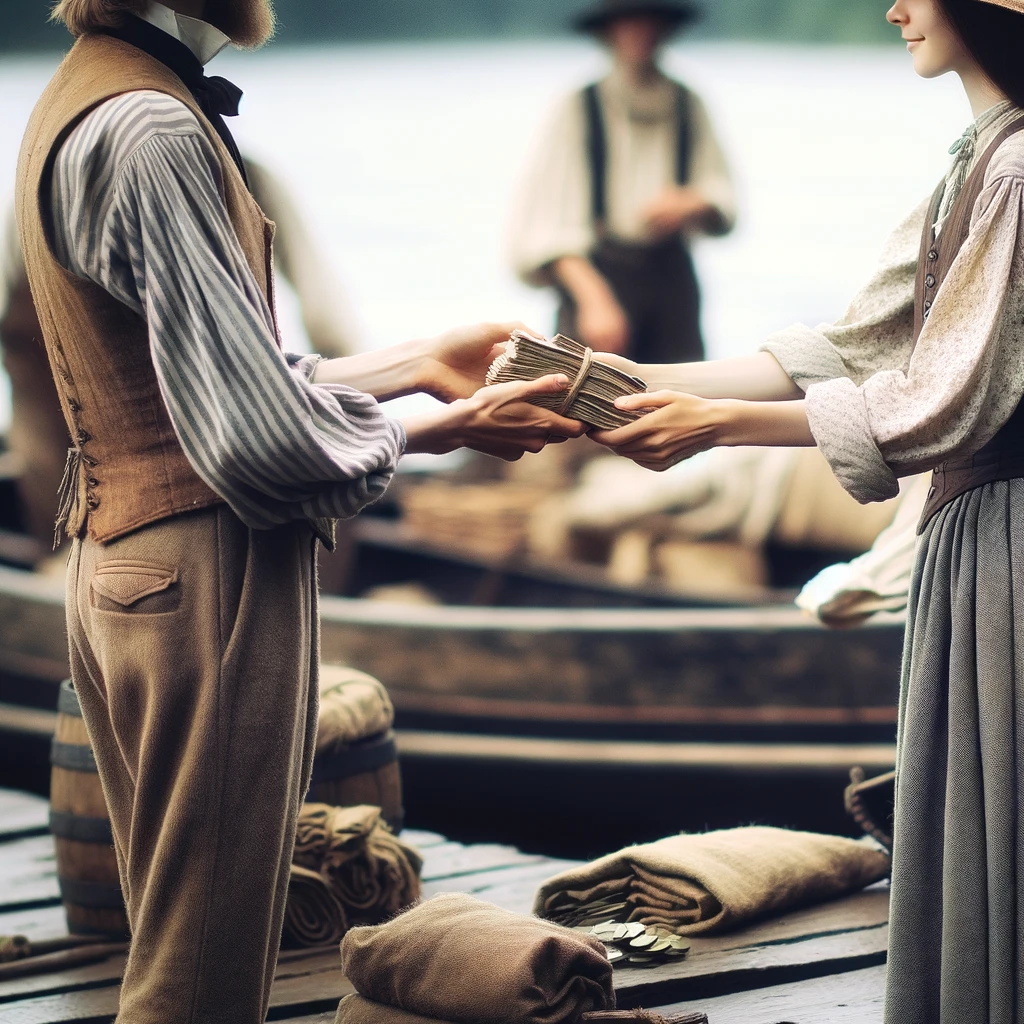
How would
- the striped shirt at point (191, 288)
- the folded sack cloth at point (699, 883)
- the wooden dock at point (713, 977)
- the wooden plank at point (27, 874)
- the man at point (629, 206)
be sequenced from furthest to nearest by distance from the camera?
1. the man at point (629, 206)
2. the wooden plank at point (27, 874)
3. the folded sack cloth at point (699, 883)
4. the wooden dock at point (713, 977)
5. the striped shirt at point (191, 288)

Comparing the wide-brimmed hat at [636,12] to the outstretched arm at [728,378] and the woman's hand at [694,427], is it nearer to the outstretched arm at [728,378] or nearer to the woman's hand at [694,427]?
the outstretched arm at [728,378]

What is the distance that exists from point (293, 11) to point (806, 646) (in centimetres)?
590

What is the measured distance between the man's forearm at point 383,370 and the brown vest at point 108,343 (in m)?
0.48

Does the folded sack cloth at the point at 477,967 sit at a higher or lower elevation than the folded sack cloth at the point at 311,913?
higher

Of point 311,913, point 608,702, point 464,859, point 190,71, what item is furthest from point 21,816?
point 190,71

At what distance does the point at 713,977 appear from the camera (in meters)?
2.63

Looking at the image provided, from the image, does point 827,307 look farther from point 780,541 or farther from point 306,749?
point 306,749

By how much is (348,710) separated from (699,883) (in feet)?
2.86

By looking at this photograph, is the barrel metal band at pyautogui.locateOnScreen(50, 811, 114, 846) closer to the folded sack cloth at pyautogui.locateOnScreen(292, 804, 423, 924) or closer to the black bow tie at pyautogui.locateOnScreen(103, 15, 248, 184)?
the folded sack cloth at pyautogui.locateOnScreen(292, 804, 423, 924)

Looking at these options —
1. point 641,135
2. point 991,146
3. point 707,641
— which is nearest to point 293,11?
point 641,135

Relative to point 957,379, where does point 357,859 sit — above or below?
below

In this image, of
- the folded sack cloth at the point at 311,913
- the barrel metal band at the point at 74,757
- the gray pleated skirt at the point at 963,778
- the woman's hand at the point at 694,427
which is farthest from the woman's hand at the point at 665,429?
the barrel metal band at the point at 74,757

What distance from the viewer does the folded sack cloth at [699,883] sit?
9.46ft

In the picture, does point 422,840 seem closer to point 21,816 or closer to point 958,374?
point 21,816
